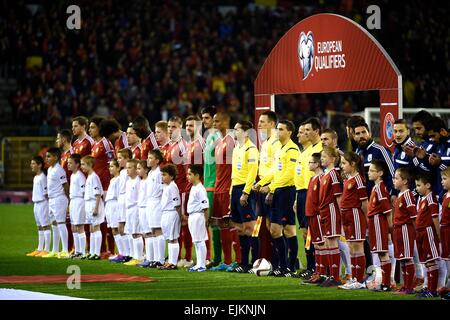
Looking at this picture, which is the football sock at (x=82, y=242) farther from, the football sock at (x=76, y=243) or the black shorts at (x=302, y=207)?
the black shorts at (x=302, y=207)

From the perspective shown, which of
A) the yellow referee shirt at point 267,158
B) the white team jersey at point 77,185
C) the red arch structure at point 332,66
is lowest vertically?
the white team jersey at point 77,185

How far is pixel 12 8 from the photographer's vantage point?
35625 mm

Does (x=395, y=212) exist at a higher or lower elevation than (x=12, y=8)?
lower

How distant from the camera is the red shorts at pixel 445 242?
1205 centimetres

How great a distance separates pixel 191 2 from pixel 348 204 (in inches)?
1057

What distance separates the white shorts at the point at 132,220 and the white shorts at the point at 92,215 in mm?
873

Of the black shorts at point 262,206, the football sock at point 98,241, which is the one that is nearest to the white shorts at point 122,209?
the football sock at point 98,241

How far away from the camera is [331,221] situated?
1330cm

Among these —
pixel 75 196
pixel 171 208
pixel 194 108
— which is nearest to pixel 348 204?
pixel 171 208

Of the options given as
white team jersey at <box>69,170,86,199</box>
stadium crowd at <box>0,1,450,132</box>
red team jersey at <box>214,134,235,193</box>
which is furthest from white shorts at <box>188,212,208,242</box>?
stadium crowd at <box>0,1,450,132</box>

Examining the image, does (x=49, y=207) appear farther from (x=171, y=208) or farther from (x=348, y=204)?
(x=348, y=204)

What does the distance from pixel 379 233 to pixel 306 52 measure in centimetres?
378

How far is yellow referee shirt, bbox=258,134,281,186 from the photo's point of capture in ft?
49.1

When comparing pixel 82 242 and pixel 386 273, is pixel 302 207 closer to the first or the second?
pixel 386 273
